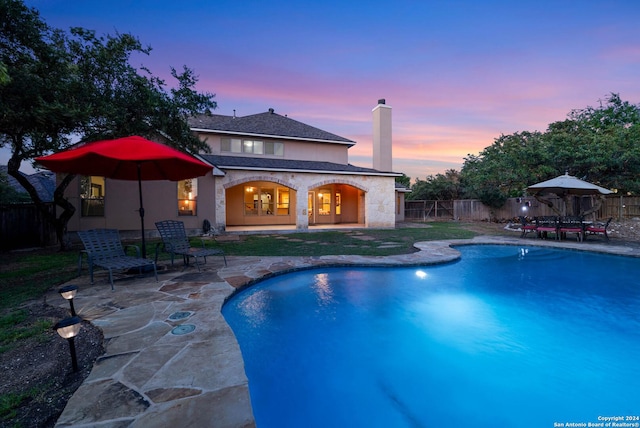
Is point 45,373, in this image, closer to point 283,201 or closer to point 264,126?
point 283,201

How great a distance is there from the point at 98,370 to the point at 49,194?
21.6m

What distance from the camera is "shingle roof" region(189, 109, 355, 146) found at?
1656cm

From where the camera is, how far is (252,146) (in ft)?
57.0

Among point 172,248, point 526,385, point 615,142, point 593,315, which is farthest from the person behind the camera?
point 615,142

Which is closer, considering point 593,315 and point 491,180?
point 593,315

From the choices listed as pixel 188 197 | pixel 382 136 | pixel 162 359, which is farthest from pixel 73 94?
pixel 382 136

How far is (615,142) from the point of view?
587 inches

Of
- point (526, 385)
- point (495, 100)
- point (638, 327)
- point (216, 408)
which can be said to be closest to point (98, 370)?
point (216, 408)

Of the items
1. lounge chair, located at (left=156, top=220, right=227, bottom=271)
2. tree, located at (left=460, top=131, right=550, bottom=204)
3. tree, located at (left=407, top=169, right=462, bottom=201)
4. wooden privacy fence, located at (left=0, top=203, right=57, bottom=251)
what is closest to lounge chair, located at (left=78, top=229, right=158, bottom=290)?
lounge chair, located at (left=156, top=220, right=227, bottom=271)

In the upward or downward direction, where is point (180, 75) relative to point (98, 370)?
upward

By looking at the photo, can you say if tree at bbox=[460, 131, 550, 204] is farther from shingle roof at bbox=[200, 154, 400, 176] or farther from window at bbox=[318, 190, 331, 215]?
window at bbox=[318, 190, 331, 215]

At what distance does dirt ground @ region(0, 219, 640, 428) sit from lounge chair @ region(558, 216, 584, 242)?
15389 mm

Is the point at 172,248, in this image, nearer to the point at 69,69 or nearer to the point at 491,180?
the point at 69,69

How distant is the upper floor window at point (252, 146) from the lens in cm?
1672
